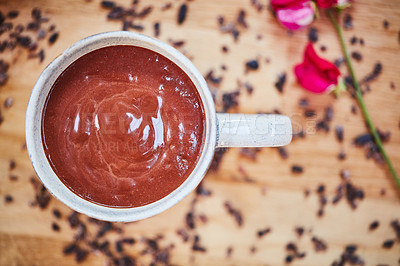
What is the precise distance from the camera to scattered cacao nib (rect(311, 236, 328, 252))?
808 mm

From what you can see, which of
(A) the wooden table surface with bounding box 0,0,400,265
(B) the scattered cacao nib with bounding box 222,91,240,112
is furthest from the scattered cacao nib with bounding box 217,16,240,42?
(B) the scattered cacao nib with bounding box 222,91,240,112

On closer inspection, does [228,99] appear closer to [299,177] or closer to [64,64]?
[299,177]

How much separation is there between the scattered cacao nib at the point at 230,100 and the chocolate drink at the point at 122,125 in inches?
9.6

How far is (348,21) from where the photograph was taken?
2.64 ft

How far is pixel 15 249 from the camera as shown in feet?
2.57

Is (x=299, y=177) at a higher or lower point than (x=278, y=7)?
lower

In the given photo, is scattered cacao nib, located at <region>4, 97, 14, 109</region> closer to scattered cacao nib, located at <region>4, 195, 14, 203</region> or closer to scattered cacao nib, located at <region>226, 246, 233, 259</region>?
scattered cacao nib, located at <region>4, 195, 14, 203</region>

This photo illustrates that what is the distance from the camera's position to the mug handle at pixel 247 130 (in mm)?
537

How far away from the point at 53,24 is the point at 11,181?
1.19 ft

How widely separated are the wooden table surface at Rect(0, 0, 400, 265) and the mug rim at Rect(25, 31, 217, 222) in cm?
25

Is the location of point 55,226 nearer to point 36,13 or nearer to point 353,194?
point 36,13

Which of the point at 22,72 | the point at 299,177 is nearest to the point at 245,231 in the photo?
the point at 299,177

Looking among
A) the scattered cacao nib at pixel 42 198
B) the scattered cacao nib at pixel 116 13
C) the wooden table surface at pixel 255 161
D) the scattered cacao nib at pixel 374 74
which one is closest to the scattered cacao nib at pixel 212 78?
the wooden table surface at pixel 255 161

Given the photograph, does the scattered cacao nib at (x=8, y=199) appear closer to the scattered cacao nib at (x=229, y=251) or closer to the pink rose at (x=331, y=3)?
the scattered cacao nib at (x=229, y=251)
